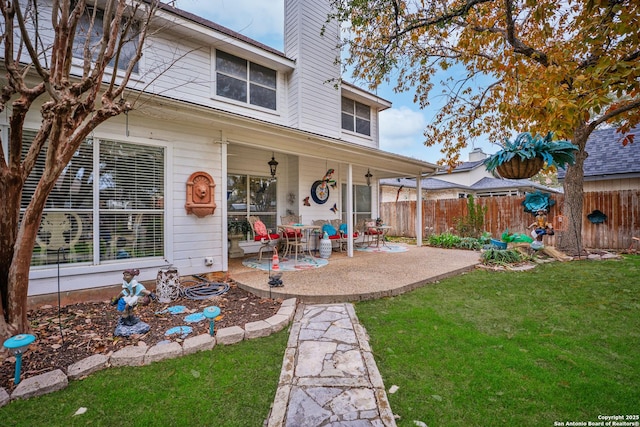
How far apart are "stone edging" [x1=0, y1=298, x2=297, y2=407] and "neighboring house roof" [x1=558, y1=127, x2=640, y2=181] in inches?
420

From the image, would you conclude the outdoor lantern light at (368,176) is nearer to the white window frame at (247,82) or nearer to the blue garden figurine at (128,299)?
the white window frame at (247,82)

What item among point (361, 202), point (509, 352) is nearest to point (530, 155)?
point (509, 352)

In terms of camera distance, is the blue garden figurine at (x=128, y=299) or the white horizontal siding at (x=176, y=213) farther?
the white horizontal siding at (x=176, y=213)

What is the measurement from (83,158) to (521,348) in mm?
5671

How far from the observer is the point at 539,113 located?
2.54 meters

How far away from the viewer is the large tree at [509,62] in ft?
7.47

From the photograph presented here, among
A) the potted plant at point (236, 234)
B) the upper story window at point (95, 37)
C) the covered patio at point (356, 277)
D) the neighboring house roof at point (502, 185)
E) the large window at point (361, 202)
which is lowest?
the covered patio at point (356, 277)

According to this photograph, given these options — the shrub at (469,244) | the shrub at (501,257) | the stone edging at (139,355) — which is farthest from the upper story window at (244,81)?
the shrub at (469,244)

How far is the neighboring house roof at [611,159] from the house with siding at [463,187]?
4.08 meters

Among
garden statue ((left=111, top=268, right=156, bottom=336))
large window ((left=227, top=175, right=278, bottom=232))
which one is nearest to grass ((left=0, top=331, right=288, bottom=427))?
garden statue ((left=111, top=268, right=156, bottom=336))

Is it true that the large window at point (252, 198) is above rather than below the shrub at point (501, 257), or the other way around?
above

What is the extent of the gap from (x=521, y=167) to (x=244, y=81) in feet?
20.7

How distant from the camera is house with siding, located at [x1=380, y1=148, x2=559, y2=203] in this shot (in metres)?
16.0

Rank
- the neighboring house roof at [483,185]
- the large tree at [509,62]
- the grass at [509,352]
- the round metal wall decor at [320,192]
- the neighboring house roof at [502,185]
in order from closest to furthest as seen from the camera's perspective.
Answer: the grass at [509,352] < the large tree at [509,62] < the round metal wall decor at [320,192] < the neighboring house roof at [502,185] < the neighboring house roof at [483,185]
